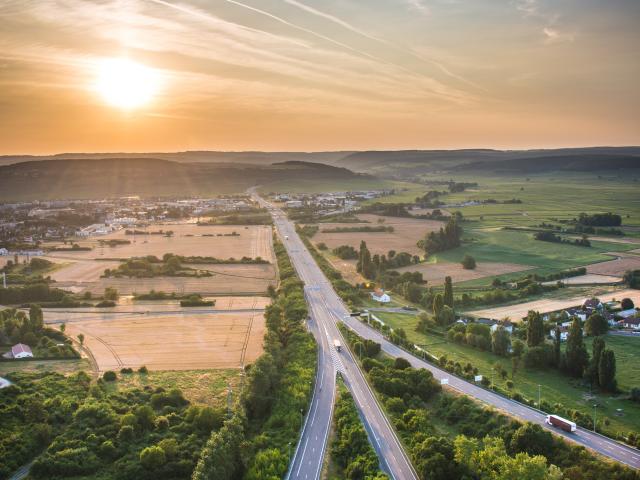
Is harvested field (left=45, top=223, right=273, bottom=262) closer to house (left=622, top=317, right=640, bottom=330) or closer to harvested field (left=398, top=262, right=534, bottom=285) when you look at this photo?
harvested field (left=398, top=262, right=534, bottom=285)

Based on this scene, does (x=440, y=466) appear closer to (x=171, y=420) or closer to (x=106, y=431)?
(x=171, y=420)

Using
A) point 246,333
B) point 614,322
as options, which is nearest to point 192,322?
point 246,333

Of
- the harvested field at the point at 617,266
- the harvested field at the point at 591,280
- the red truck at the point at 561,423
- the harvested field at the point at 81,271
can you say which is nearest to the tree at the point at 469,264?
the harvested field at the point at 591,280

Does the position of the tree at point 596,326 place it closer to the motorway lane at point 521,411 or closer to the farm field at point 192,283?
the motorway lane at point 521,411

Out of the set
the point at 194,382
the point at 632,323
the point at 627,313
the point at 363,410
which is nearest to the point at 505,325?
the point at 632,323

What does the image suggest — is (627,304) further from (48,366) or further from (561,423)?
(48,366)

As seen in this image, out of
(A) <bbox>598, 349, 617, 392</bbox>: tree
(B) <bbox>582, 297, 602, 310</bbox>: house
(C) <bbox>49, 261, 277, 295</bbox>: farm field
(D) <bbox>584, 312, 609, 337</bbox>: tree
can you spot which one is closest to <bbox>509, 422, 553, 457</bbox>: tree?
(A) <bbox>598, 349, 617, 392</bbox>: tree
